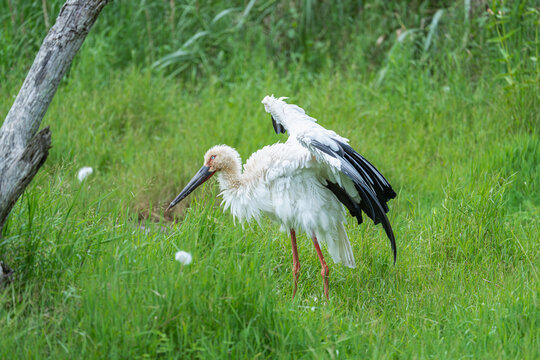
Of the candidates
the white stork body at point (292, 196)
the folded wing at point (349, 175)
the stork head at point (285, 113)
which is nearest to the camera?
the folded wing at point (349, 175)

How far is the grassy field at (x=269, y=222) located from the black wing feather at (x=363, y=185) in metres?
0.44

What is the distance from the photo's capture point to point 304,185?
3.87m

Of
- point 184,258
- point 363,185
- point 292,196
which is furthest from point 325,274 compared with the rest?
point 184,258

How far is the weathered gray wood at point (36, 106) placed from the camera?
115 inches

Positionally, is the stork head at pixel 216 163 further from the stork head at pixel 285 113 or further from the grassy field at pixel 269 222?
the stork head at pixel 285 113

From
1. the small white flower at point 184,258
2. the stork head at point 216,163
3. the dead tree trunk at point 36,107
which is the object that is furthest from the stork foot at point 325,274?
the dead tree trunk at point 36,107

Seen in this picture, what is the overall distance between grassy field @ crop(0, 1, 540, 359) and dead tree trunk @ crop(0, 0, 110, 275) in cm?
35

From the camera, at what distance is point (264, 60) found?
7188 mm

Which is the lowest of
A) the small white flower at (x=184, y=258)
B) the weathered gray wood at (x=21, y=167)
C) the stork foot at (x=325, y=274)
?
the stork foot at (x=325, y=274)

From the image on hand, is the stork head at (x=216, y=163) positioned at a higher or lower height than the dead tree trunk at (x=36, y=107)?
lower

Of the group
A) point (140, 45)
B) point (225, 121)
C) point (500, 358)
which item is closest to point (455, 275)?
point (500, 358)

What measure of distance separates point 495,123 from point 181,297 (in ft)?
12.8

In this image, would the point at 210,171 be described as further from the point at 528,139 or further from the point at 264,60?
the point at 264,60

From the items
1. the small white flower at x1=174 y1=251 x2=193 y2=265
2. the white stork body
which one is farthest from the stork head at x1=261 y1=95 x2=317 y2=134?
the small white flower at x1=174 y1=251 x2=193 y2=265
